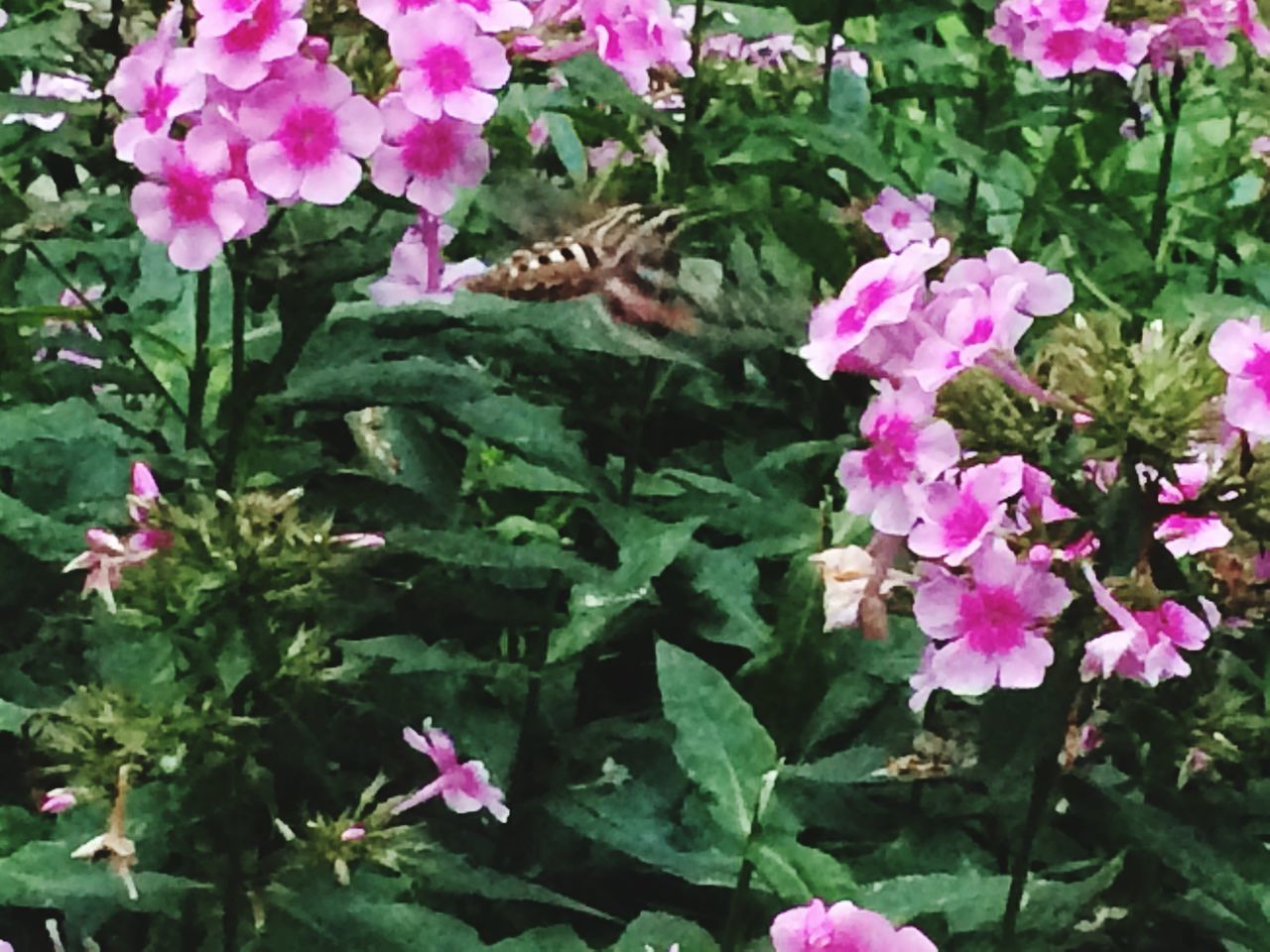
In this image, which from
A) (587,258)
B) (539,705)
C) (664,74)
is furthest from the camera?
(664,74)

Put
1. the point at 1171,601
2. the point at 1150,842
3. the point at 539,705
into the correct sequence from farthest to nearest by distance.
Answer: the point at 539,705, the point at 1150,842, the point at 1171,601

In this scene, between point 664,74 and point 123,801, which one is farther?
point 664,74

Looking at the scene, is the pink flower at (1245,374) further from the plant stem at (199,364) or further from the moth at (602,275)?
the plant stem at (199,364)

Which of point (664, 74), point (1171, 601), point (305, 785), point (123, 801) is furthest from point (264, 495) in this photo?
point (664, 74)

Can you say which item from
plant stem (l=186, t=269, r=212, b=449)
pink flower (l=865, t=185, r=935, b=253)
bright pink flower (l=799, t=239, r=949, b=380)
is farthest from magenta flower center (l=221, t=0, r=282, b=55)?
pink flower (l=865, t=185, r=935, b=253)

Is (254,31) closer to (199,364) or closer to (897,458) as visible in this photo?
(199,364)

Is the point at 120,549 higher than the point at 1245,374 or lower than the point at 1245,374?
lower

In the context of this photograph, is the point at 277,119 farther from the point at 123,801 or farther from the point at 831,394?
the point at 831,394

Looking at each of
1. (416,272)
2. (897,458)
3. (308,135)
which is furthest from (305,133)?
(897,458)
